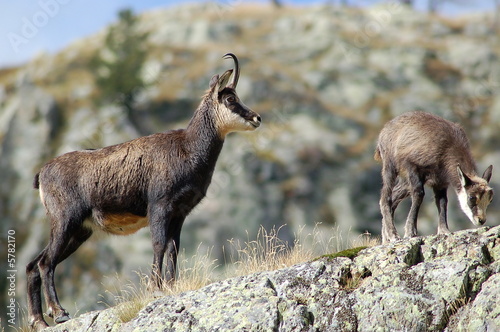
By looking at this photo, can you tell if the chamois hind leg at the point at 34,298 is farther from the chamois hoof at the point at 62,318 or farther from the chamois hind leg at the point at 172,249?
the chamois hind leg at the point at 172,249

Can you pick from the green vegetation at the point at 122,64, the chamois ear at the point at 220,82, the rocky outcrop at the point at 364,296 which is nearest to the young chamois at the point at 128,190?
the chamois ear at the point at 220,82

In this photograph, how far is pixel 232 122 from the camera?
12617mm

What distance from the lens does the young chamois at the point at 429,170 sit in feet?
→ 36.6

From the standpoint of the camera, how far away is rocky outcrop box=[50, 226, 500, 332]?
868 centimetres

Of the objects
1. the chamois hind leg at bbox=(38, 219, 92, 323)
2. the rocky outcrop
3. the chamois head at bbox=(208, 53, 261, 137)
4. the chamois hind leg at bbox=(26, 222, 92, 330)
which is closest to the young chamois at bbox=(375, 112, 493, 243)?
the rocky outcrop

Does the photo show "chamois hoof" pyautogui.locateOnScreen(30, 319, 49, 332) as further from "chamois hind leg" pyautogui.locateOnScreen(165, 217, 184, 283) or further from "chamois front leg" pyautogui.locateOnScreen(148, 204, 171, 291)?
"chamois hind leg" pyautogui.locateOnScreen(165, 217, 184, 283)

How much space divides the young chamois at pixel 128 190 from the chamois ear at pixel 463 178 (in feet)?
12.4

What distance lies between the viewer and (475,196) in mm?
11086

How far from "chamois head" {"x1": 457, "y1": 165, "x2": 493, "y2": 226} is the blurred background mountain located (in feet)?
79.2

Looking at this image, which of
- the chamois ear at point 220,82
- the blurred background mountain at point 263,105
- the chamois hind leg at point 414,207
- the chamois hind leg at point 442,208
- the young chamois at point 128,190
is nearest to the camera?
the chamois hind leg at point 442,208

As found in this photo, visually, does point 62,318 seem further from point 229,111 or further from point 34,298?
point 229,111

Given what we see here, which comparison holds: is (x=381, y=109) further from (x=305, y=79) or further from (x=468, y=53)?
(x=468, y=53)

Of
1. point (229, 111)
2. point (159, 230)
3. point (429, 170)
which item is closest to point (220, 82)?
point (229, 111)

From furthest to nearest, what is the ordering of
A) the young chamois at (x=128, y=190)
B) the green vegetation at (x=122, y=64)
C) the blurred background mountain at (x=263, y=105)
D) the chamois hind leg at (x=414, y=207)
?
the green vegetation at (x=122, y=64) → the blurred background mountain at (x=263, y=105) → the young chamois at (x=128, y=190) → the chamois hind leg at (x=414, y=207)
